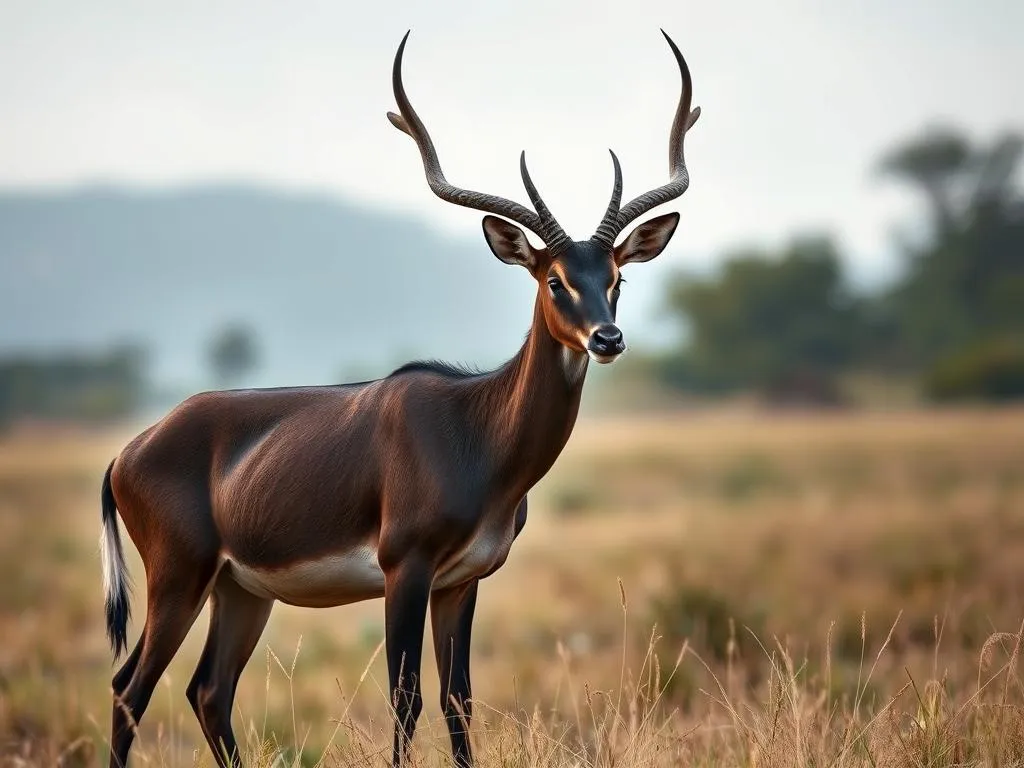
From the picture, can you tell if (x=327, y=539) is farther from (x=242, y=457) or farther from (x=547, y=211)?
(x=547, y=211)

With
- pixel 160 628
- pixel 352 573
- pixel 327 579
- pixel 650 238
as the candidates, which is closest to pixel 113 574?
pixel 160 628

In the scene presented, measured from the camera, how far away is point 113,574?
8570 mm

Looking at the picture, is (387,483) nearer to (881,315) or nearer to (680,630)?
(680,630)

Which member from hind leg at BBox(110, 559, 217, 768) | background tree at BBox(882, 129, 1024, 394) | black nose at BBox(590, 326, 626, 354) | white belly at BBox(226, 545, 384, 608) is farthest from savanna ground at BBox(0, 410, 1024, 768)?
background tree at BBox(882, 129, 1024, 394)

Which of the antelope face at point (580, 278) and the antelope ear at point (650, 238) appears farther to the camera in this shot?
the antelope ear at point (650, 238)

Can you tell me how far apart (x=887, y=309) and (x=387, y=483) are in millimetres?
79006

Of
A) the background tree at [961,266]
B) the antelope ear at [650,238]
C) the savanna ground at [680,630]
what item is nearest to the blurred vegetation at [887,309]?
the background tree at [961,266]

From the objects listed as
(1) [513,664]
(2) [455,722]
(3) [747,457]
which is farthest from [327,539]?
(3) [747,457]

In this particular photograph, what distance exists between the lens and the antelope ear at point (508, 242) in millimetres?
7383

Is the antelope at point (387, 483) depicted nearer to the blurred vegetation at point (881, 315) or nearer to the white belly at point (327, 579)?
the white belly at point (327, 579)

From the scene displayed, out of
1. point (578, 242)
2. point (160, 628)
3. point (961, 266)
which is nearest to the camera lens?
point (578, 242)

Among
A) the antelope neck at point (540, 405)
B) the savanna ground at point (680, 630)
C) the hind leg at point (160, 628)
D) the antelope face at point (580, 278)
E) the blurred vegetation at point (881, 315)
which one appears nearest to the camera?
the antelope face at point (580, 278)

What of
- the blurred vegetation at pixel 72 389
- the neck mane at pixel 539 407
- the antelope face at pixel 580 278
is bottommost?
the blurred vegetation at pixel 72 389

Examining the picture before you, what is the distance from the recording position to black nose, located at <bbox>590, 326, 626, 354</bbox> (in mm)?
6645
